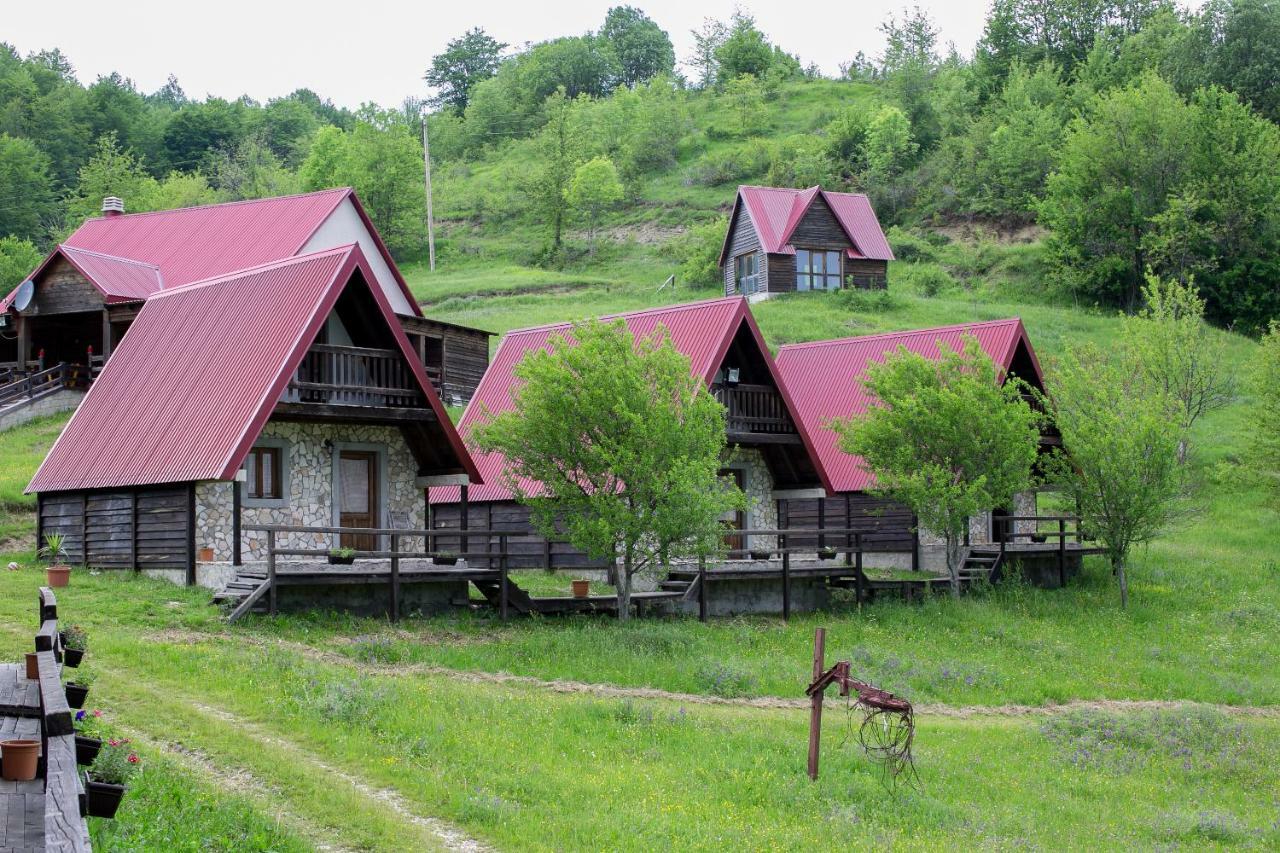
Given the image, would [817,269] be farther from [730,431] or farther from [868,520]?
[730,431]

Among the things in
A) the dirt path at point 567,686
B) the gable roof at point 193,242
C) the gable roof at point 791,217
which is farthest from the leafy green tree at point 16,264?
the dirt path at point 567,686

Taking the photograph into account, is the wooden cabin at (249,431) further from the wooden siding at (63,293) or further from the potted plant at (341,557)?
the wooden siding at (63,293)

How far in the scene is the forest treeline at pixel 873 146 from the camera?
7294cm

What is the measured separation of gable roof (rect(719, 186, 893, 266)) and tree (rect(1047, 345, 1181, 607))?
32507 mm

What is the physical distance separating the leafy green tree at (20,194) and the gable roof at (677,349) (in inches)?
2453

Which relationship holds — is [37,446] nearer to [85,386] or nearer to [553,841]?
[85,386]

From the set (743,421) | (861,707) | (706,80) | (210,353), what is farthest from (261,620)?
(706,80)

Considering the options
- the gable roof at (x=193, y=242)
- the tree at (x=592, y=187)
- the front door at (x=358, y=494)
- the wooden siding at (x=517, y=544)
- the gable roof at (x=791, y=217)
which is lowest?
the wooden siding at (x=517, y=544)

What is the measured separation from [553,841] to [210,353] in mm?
17651

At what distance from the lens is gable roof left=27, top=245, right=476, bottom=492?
2502cm

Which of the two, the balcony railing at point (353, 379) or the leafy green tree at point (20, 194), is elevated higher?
the leafy green tree at point (20, 194)

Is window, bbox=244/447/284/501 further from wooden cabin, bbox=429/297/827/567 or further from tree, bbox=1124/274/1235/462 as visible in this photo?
tree, bbox=1124/274/1235/462

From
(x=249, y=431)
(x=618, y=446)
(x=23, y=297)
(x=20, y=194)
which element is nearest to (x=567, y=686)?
(x=618, y=446)

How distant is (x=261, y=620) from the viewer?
73.6 ft
